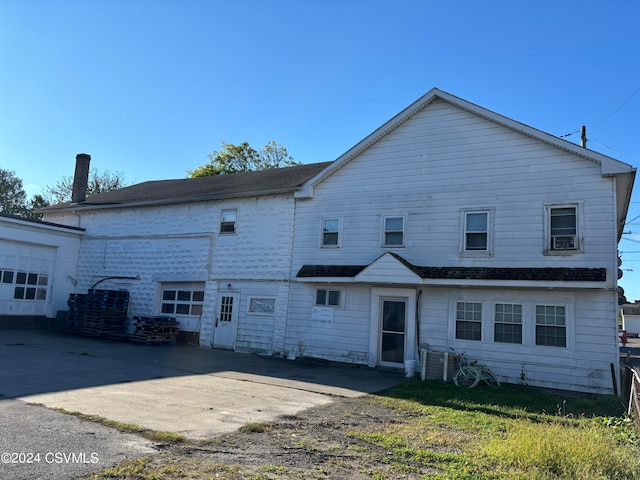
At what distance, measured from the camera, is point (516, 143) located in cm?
1386

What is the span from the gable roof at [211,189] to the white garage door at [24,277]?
323cm

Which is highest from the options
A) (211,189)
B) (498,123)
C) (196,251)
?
(498,123)

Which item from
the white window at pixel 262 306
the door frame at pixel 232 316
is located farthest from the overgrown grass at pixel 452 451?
the door frame at pixel 232 316

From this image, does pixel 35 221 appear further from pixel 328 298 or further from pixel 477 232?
pixel 477 232

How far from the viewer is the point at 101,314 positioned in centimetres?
1983

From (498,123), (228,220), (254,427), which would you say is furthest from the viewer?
(228,220)

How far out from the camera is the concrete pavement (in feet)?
25.3

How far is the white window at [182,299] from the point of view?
64.3 ft

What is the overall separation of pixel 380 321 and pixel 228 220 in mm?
7718

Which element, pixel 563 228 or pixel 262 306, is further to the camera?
pixel 262 306

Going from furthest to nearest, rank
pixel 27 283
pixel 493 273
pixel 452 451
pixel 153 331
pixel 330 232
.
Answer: pixel 27 283 < pixel 153 331 < pixel 330 232 < pixel 493 273 < pixel 452 451

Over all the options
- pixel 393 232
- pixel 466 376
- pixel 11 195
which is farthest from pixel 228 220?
pixel 11 195

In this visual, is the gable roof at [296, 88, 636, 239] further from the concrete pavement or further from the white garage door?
the white garage door

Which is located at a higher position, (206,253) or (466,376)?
(206,253)
